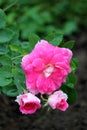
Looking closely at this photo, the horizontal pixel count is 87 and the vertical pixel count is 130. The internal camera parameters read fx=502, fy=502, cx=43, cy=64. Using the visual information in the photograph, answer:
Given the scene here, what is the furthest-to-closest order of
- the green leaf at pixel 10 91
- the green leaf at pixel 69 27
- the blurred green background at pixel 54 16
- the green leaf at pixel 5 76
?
1. the green leaf at pixel 69 27
2. the blurred green background at pixel 54 16
3. the green leaf at pixel 10 91
4. the green leaf at pixel 5 76

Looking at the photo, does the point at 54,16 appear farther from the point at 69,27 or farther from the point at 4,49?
the point at 4,49

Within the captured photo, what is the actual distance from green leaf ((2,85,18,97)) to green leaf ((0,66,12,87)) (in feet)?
0.35

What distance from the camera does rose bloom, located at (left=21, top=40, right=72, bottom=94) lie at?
2.21 m

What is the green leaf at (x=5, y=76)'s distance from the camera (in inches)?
93.5

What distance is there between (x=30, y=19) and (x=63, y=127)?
2.24 meters

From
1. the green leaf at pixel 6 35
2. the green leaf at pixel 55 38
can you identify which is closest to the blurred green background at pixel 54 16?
the green leaf at pixel 6 35

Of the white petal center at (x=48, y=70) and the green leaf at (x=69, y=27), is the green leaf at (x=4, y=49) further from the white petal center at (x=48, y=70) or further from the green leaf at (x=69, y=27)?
the green leaf at (x=69, y=27)

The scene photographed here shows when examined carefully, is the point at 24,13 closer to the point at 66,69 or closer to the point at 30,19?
the point at 30,19

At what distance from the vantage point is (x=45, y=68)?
7.25 ft

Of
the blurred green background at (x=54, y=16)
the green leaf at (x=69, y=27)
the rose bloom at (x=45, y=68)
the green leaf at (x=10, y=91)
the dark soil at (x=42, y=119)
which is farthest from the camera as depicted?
the green leaf at (x=69, y=27)

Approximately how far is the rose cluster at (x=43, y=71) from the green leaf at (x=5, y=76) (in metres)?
0.12

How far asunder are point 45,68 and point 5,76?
275mm

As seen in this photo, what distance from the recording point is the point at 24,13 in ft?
17.0

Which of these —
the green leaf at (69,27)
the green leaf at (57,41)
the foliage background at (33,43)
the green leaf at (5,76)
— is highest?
the green leaf at (57,41)
